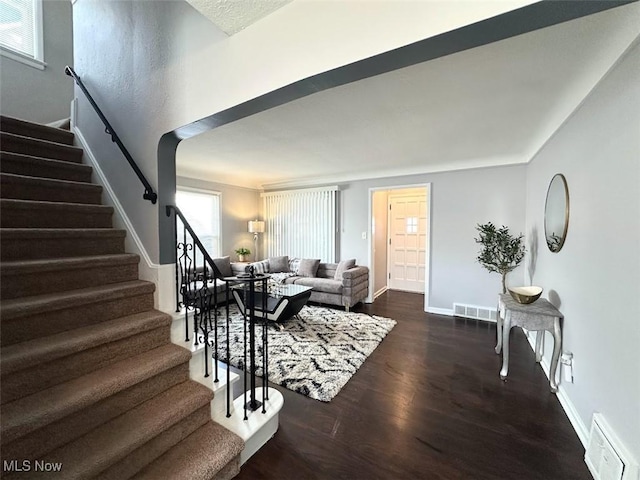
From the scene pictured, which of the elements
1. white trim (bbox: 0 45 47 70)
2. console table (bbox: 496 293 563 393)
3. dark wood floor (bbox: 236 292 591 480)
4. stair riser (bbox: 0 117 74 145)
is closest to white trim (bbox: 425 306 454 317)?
dark wood floor (bbox: 236 292 591 480)

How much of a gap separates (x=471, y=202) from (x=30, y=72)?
6130 mm

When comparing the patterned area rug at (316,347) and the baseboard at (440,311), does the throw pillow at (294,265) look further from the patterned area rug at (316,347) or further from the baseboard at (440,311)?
the baseboard at (440,311)

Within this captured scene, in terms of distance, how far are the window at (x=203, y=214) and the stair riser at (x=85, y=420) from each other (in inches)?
149

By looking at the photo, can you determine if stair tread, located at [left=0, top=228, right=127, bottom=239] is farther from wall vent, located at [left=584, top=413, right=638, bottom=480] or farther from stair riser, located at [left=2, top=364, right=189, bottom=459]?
wall vent, located at [left=584, top=413, right=638, bottom=480]

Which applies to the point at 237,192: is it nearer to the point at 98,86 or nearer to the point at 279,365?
the point at 98,86

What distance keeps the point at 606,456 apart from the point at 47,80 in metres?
6.14

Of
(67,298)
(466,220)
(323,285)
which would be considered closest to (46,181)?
(67,298)

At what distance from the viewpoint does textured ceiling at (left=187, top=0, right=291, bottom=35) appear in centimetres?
124

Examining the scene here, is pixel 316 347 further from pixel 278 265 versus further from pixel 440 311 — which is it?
pixel 278 265

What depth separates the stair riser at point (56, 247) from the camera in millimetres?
1589

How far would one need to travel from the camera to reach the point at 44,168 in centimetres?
212

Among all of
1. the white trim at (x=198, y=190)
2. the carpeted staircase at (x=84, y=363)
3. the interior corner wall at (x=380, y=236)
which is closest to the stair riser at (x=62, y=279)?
the carpeted staircase at (x=84, y=363)

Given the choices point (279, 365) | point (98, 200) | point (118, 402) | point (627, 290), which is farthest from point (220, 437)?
point (627, 290)

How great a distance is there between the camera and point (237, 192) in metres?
5.77
